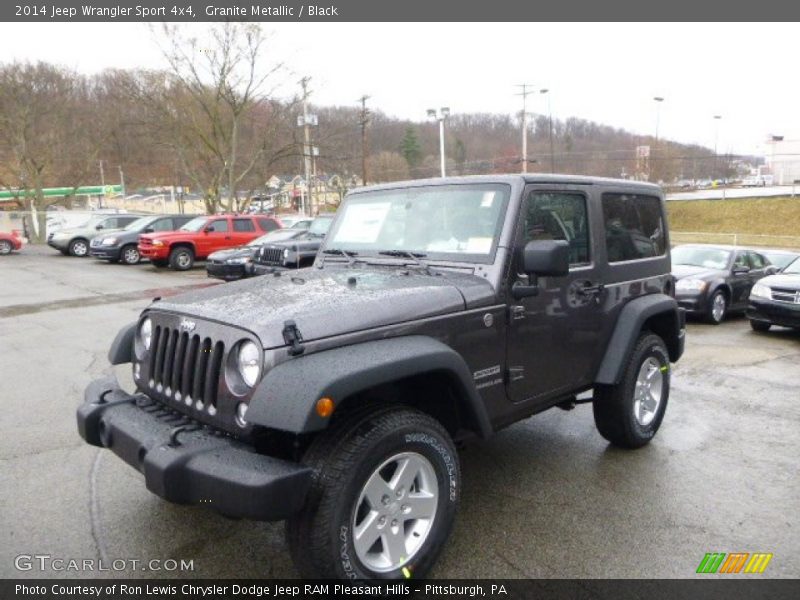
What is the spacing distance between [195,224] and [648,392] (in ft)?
56.7

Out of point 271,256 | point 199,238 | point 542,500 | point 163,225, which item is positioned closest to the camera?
point 542,500

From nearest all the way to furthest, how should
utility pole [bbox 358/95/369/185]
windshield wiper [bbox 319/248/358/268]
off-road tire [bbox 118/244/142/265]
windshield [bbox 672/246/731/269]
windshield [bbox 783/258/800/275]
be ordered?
1. windshield wiper [bbox 319/248/358/268]
2. windshield [bbox 783/258/800/275]
3. windshield [bbox 672/246/731/269]
4. off-road tire [bbox 118/244/142/265]
5. utility pole [bbox 358/95/369/185]

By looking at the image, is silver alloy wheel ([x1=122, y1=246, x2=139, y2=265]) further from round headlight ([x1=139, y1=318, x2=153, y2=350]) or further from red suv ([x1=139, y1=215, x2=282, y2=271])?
round headlight ([x1=139, y1=318, x2=153, y2=350])

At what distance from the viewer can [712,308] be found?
11.0 m

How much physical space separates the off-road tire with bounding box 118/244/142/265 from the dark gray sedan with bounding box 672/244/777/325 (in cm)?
1645

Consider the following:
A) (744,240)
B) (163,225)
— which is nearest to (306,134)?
(163,225)

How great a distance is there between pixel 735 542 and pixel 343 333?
8.25 feet

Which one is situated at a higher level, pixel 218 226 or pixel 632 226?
pixel 632 226

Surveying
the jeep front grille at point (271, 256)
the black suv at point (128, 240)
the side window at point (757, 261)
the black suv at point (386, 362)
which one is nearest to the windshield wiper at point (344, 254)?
the black suv at point (386, 362)

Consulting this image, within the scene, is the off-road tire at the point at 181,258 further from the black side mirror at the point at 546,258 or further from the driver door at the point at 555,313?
the black side mirror at the point at 546,258

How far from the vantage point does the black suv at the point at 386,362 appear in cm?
257

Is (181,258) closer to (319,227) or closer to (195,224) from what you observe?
(195,224)

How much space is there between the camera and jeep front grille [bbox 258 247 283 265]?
514 inches

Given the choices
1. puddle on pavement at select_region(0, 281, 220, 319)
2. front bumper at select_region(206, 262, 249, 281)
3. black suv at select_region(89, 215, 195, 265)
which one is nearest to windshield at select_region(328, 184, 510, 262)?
puddle on pavement at select_region(0, 281, 220, 319)
